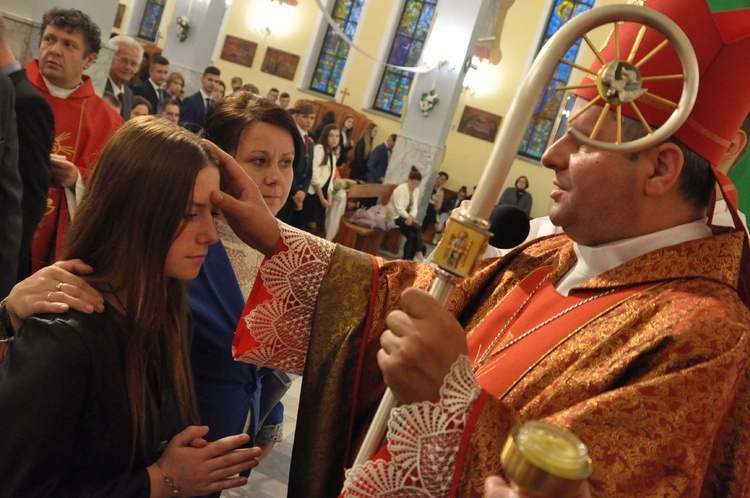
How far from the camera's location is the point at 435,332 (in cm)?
116

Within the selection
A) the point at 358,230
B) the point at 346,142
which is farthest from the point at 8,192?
the point at 346,142

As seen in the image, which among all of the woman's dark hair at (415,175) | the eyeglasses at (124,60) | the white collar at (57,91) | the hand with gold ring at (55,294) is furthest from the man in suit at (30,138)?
the woman's dark hair at (415,175)

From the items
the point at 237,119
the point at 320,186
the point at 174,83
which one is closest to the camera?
the point at 237,119

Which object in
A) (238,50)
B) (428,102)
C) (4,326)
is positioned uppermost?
(238,50)

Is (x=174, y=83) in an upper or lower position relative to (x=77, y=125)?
upper

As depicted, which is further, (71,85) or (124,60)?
(124,60)

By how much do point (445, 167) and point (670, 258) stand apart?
1632 cm

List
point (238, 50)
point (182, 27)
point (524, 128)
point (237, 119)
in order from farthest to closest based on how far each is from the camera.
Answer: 1. point (238, 50)
2. point (182, 27)
3. point (237, 119)
4. point (524, 128)

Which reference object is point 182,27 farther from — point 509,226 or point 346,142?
point 509,226

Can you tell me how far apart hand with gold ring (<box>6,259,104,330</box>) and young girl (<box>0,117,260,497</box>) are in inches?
0.8

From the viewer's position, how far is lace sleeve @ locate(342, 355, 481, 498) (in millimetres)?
1210

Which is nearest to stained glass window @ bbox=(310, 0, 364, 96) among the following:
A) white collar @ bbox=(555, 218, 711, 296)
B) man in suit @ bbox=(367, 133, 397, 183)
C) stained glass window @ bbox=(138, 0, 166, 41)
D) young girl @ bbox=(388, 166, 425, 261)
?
stained glass window @ bbox=(138, 0, 166, 41)

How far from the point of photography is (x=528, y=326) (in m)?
1.62

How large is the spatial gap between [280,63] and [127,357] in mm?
17984
